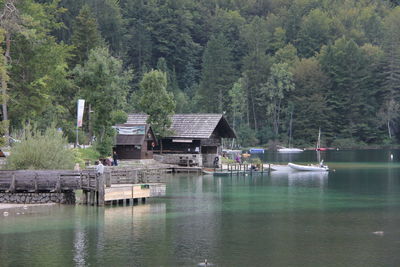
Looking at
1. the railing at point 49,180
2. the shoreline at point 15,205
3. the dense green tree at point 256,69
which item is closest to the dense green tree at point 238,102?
the dense green tree at point 256,69

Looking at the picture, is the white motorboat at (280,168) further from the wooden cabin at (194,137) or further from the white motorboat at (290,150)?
the white motorboat at (290,150)

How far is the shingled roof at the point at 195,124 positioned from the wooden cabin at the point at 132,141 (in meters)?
4.91

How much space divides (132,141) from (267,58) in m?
75.5

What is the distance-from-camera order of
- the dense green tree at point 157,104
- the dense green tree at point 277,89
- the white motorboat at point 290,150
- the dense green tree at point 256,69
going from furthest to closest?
the dense green tree at point 256,69, the dense green tree at point 277,89, the white motorboat at point 290,150, the dense green tree at point 157,104

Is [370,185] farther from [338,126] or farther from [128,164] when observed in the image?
[338,126]

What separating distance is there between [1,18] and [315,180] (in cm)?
2991

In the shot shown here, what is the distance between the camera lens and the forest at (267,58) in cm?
13600

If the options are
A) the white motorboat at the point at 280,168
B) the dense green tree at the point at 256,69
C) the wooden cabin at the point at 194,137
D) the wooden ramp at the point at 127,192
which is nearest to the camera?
the wooden ramp at the point at 127,192

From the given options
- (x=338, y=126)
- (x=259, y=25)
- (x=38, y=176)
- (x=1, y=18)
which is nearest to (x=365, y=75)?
(x=338, y=126)

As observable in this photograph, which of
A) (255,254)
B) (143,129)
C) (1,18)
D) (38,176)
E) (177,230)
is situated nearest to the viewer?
(255,254)

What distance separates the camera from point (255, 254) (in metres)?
31.1

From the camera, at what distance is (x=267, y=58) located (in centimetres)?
14225

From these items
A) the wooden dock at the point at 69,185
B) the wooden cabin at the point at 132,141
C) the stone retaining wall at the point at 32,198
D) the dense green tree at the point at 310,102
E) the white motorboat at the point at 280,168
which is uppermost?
the dense green tree at the point at 310,102

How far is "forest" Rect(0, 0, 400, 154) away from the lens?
136 m
